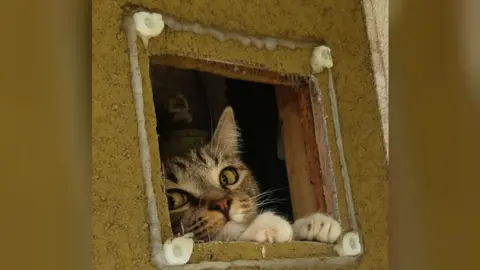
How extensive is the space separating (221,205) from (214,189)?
2.1 inches

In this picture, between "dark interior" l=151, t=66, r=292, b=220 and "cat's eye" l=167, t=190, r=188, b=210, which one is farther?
"dark interior" l=151, t=66, r=292, b=220

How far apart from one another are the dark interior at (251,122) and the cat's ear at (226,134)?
0.16ft

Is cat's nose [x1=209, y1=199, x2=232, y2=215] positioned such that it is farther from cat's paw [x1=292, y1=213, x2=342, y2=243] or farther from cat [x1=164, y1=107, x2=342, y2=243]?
cat's paw [x1=292, y1=213, x2=342, y2=243]

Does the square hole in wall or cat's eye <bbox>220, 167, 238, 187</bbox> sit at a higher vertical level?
the square hole in wall

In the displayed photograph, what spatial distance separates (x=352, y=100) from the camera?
3.27 ft

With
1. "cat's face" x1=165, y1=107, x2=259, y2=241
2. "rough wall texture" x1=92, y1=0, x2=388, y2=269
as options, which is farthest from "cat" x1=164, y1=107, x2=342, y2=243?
"rough wall texture" x1=92, y1=0, x2=388, y2=269

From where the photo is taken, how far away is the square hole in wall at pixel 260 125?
979 mm

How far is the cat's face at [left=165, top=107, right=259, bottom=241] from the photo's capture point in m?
0.89

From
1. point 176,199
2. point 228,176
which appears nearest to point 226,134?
point 228,176

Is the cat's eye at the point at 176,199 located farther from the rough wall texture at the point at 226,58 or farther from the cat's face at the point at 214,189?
the rough wall texture at the point at 226,58

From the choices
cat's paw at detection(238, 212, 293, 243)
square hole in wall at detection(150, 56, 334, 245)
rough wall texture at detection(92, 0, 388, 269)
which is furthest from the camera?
square hole in wall at detection(150, 56, 334, 245)

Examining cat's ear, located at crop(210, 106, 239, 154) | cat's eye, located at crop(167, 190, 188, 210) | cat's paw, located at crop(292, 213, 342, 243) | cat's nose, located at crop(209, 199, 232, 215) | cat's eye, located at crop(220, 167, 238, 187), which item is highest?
cat's ear, located at crop(210, 106, 239, 154)
